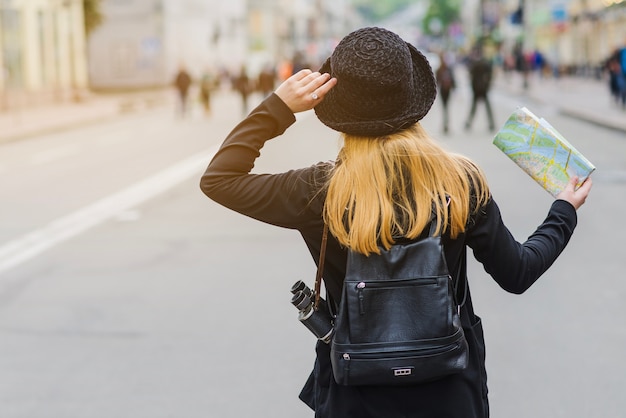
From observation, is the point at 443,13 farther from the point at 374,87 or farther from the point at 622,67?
the point at 374,87

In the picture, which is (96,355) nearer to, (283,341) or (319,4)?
(283,341)

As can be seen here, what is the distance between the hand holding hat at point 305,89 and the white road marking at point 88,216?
6.49 metres

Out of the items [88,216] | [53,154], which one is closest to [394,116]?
[88,216]

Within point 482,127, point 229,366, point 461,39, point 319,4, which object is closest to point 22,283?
point 229,366

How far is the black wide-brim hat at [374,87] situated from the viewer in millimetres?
2463

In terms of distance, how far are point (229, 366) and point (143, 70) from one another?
198 ft

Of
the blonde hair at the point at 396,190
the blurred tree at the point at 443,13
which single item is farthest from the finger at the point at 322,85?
the blurred tree at the point at 443,13

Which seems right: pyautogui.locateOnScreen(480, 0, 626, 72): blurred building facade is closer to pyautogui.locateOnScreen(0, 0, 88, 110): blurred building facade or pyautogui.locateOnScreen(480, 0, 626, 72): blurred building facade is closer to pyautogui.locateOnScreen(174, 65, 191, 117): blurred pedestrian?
pyautogui.locateOnScreen(174, 65, 191, 117): blurred pedestrian

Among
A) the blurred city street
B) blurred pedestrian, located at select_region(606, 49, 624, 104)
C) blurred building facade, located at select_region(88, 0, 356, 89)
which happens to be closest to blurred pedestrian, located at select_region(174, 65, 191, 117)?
blurred building facade, located at select_region(88, 0, 356, 89)

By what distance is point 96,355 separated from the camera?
6082mm

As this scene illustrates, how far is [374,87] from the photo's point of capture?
97.3 inches

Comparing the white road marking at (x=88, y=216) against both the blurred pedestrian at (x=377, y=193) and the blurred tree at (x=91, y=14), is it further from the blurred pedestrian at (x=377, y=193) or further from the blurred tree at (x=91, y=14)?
the blurred tree at (x=91, y=14)

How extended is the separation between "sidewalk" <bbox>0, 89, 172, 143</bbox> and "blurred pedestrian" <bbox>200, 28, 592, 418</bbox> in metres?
23.1

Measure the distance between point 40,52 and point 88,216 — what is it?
3304 cm
